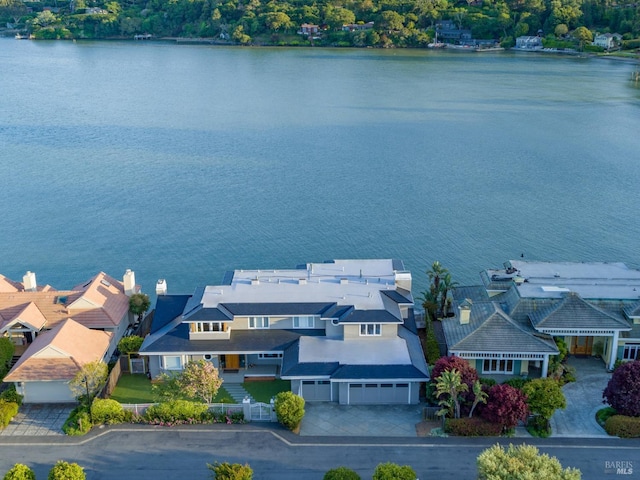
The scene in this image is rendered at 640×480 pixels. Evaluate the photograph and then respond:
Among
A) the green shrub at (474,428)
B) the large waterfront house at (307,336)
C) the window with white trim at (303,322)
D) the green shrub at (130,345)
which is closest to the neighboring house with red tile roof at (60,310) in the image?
the green shrub at (130,345)

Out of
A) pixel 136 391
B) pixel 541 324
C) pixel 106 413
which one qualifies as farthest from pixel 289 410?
pixel 541 324

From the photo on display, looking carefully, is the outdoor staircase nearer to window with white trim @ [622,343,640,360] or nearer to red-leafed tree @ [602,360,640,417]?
red-leafed tree @ [602,360,640,417]

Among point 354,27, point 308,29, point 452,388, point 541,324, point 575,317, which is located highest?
point 354,27

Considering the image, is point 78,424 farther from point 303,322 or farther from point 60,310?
point 303,322

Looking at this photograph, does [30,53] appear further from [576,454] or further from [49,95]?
[576,454]

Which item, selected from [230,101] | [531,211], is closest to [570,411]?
[531,211]

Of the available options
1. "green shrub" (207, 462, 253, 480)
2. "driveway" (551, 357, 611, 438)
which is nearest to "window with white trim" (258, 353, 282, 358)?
"green shrub" (207, 462, 253, 480)

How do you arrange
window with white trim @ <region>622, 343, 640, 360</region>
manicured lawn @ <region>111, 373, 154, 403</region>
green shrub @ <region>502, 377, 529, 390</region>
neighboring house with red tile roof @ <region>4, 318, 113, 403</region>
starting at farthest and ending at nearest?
window with white trim @ <region>622, 343, 640, 360</region> → manicured lawn @ <region>111, 373, 154, 403</region> → neighboring house with red tile roof @ <region>4, 318, 113, 403</region> → green shrub @ <region>502, 377, 529, 390</region>
